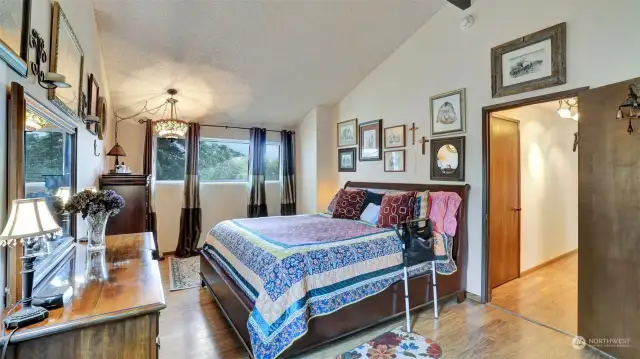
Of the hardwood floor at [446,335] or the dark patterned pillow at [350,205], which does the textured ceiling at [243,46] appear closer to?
the dark patterned pillow at [350,205]

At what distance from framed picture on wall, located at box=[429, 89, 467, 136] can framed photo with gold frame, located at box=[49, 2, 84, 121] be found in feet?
11.3

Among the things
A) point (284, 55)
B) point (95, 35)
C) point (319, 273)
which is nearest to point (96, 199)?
point (319, 273)

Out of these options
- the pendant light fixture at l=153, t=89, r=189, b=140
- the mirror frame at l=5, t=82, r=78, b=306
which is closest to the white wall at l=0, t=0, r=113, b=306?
the mirror frame at l=5, t=82, r=78, b=306

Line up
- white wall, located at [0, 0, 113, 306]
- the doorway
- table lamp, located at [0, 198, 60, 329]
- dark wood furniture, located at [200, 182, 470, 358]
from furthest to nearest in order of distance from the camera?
the doorway → dark wood furniture, located at [200, 182, 470, 358] → white wall, located at [0, 0, 113, 306] → table lamp, located at [0, 198, 60, 329]

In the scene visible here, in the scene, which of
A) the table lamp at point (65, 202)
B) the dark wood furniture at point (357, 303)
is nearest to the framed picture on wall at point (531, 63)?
the dark wood furniture at point (357, 303)

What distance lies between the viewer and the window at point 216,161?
196 inches

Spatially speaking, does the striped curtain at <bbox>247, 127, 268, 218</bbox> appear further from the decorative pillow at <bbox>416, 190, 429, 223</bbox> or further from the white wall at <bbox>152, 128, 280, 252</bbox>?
the decorative pillow at <bbox>416, 190, 429, 223</bbox>

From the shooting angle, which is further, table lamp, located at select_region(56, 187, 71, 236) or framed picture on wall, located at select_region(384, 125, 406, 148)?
framed picture on wall, located at select_region(384, 125, 406, 148)

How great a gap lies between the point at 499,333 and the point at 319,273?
5.55 feet

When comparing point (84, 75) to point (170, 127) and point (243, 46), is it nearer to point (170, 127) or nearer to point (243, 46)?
point (170, 127)

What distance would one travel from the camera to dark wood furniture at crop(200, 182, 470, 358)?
2.19 m

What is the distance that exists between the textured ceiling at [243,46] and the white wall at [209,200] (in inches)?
29.7

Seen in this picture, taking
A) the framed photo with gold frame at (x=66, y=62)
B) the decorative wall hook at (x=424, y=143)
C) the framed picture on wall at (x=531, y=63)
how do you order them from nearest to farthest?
the framed photo with gold frame at (x=66, y=62), the framed picture on wall at (x=531, y=63), the decorative wall hook at (x=424, y=143)

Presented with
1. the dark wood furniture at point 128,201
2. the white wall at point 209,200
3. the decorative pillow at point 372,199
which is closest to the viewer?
the dark wood furniture at point 128,201
